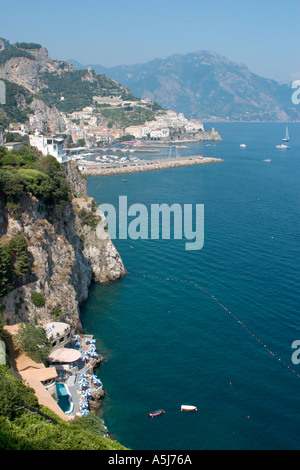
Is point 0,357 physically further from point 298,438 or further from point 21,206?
point 298,438

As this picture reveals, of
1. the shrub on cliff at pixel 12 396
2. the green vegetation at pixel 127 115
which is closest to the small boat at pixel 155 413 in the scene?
the shrub on cliff at pixel 12 396

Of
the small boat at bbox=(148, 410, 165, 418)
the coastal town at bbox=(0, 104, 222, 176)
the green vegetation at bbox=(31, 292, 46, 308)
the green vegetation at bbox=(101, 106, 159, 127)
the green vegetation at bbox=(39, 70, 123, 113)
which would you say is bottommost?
the small boat at bbox=(148, 410, 165, 418)

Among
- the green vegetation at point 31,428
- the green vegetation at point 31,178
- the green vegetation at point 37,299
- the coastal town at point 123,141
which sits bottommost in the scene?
the green vegetation at point 31,428

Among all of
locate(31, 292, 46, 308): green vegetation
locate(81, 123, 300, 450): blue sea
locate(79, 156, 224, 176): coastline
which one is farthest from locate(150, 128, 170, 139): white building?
locate(31, 292, 46, 308): green vegetation

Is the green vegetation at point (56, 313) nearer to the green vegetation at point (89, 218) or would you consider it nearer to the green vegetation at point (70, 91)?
the green vegetation at point (89, 218)

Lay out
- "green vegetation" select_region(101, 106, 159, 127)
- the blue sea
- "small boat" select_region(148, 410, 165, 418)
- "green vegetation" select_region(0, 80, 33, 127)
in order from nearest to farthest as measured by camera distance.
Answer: the blue sea → "small boat" select_region(148, 410, 165, 418) → "green vegetation" select_region(0, 80, 33, 127) → "green vegetation" select_region(101, 106, 159, 127)

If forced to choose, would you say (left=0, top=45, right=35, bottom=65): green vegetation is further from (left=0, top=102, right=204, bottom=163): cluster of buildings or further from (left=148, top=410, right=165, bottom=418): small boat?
(left=148, top=410, right=165, bottom=418): small boat

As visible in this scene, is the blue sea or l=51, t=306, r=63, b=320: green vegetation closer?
the blue sea
